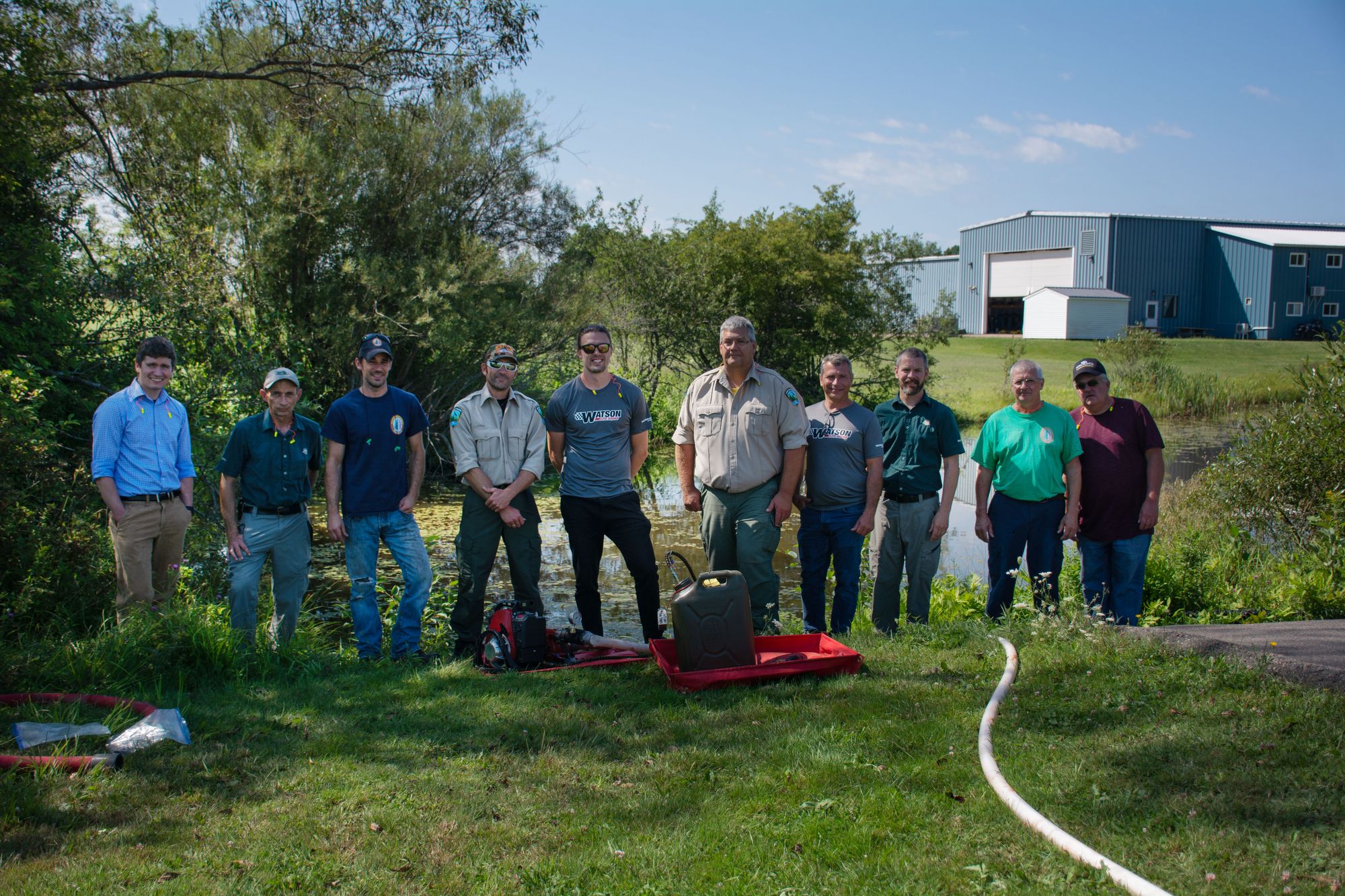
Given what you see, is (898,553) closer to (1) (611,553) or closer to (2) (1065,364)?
(1) (611,553)

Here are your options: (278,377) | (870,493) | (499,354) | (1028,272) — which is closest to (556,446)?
(499,354)

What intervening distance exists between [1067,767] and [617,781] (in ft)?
5.45

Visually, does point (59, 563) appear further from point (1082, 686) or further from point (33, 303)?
point (1082, 686)

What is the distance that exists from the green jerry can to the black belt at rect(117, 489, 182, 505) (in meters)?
3.28

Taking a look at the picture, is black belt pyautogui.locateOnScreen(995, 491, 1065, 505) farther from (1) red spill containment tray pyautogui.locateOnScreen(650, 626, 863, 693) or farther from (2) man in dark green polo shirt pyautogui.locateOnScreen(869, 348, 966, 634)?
(1) red spill containment tray pyautogui.locateOnScreen(650, 626, 863, 693)

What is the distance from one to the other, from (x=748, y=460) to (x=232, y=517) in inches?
123

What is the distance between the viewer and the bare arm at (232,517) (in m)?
5.66

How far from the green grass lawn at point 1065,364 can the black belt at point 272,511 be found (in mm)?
16756

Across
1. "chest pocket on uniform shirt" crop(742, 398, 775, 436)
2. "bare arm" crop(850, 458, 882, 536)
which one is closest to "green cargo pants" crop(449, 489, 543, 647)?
"chest pocket on uniform shirt" crop(742, 398, 775, 436)

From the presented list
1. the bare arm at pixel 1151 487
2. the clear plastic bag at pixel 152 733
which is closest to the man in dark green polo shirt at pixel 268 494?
the clear plastic bag at pixel 152 733

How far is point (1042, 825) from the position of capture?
2.95 m

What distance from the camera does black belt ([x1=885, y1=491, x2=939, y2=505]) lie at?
5.94 metres

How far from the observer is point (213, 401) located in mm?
9398

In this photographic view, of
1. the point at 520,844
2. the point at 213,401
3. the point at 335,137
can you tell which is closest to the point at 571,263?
the point at 335,137
